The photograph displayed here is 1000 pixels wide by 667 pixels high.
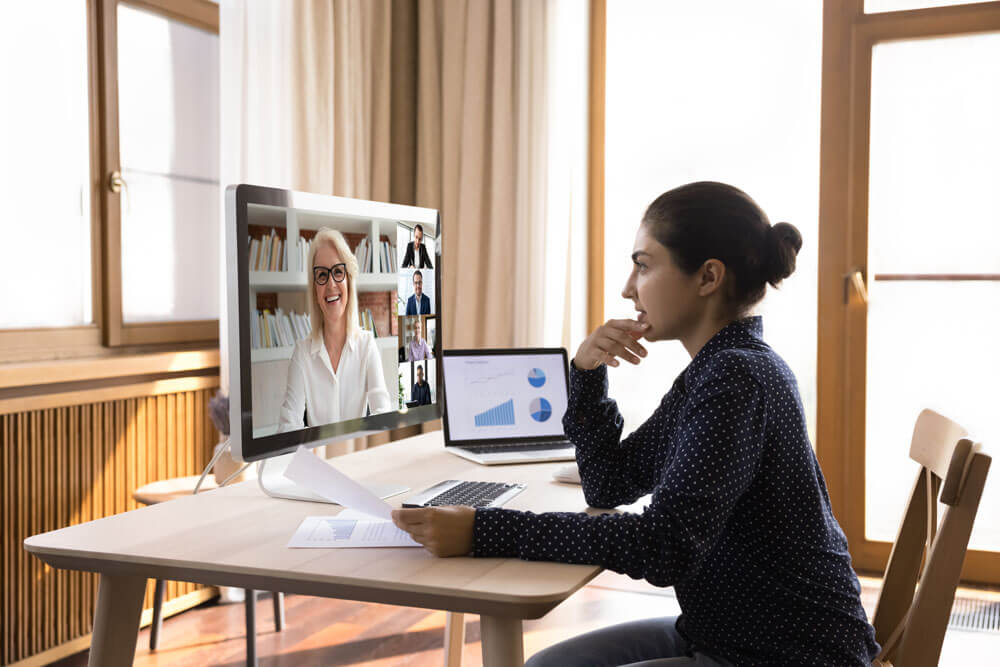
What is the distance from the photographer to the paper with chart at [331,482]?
1.23m

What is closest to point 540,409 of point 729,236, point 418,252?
point 418,252

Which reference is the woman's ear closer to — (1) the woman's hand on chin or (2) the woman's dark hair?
(2) the woman's dark hair

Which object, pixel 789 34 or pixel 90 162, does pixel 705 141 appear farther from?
pixel 90 162

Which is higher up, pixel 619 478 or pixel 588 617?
pixel 619 478

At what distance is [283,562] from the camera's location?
117 centimetres

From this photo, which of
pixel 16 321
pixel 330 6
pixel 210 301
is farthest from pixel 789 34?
pixel 16 321

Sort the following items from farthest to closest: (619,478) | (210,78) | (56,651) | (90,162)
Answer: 1. (210,78)
2. (90,162)
3. (56,651)
4. (619,478)

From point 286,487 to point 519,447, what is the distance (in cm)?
60

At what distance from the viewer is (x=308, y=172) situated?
315cm

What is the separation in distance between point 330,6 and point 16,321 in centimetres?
145

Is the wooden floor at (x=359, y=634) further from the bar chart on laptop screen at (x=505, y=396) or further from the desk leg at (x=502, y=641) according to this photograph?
the desk leg at (x=502, y=641)

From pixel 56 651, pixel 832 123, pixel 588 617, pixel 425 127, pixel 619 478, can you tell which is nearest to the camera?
pixel 619 478

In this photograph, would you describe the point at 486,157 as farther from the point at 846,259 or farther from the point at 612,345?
the point at 612,345

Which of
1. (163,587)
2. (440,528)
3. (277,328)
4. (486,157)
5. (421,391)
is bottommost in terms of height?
(163,587)
